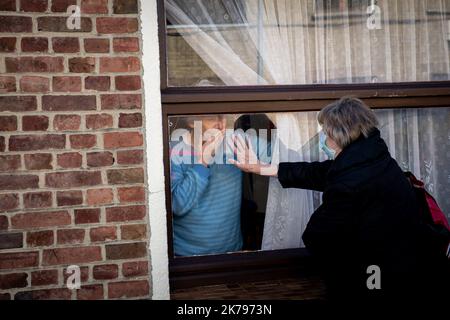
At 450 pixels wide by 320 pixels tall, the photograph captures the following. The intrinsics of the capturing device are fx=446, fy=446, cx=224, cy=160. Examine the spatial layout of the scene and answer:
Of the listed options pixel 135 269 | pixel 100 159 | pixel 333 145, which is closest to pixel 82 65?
pixel 100 159

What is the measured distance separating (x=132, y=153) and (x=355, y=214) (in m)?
1.12

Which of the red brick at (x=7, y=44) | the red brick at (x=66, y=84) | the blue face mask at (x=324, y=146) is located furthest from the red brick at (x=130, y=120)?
the blue face mask at (x=324, y=146)

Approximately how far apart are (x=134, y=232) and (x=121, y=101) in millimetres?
661

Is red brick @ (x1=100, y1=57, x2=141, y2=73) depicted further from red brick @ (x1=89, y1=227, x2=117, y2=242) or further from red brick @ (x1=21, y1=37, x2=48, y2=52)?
red brick @ (x1=89, y1=227, x2=117, y2=242)

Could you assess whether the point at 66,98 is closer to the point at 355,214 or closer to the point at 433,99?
the point at 355,214

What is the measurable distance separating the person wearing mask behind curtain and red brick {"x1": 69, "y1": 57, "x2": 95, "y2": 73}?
1.19m

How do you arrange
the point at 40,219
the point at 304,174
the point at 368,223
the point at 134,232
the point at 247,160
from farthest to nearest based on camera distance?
the point at 247,160 → the point at 304,174 → the point at 134,232 → the point at 40,219 → the point at 368,223

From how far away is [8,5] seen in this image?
2.08 m

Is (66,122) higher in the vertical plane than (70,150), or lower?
higher

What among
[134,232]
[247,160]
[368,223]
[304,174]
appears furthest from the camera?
[247,160]

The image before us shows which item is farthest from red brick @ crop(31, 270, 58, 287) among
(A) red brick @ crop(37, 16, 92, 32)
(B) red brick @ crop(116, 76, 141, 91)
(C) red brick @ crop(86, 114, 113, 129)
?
(A) red brick @ crop(37, 16, 92, 32)

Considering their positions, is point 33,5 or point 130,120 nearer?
point 33,5

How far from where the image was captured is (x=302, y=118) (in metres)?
2.67

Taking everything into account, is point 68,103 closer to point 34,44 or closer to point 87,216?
point 34,44
